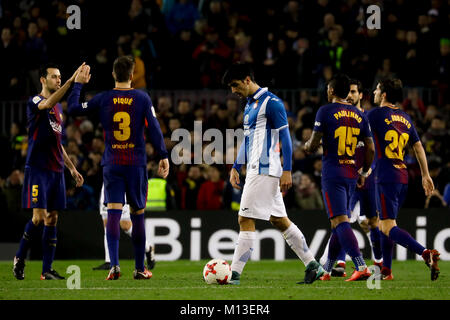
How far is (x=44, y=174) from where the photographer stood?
9844 mm

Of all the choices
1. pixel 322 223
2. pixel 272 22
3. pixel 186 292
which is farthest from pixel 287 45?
pixel 186 292

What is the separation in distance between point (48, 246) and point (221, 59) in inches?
355

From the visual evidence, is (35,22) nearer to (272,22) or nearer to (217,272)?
(272,22)

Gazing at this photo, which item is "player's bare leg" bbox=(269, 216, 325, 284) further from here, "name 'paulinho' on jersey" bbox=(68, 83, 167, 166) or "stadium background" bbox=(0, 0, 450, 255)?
"stadium background" bbox=(0, 0, 450, 255)

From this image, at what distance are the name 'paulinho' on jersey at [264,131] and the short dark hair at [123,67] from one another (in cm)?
133

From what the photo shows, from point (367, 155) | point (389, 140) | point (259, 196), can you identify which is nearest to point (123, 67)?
point (259, 196)

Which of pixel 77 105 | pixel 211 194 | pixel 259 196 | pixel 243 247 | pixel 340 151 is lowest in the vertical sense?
pixel 243 247

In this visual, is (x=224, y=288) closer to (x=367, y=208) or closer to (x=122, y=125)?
(x=122, y=125)

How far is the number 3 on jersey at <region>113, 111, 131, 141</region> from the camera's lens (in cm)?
914

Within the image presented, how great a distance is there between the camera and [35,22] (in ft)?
62.6

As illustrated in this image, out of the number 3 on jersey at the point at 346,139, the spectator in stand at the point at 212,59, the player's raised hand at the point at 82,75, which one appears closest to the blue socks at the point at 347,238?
the number 3 on jersey at the point at 346,139

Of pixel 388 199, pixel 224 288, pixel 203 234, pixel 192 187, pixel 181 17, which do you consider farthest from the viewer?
pixel 181 17

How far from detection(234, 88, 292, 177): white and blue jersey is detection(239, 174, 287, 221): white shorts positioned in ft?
0.23
